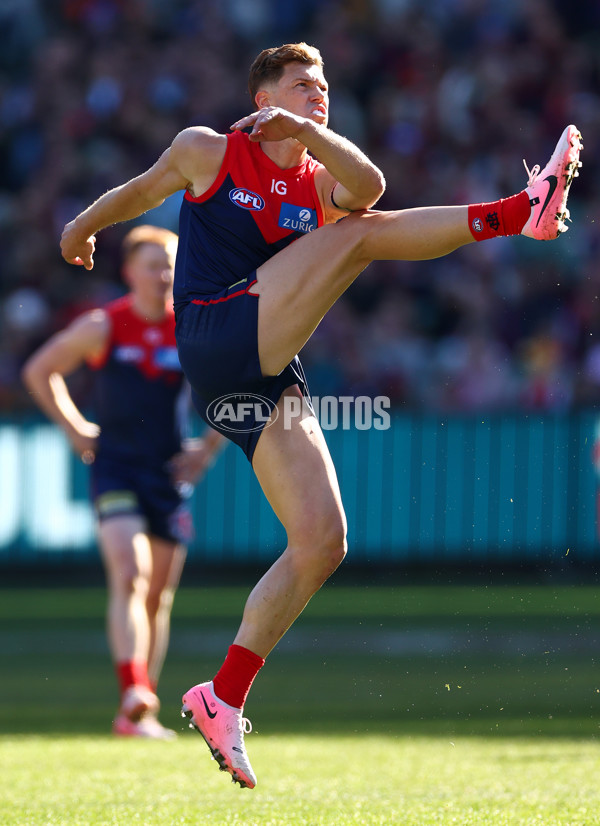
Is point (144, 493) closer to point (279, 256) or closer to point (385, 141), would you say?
point (279, 256)

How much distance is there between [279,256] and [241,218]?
22 centimetres

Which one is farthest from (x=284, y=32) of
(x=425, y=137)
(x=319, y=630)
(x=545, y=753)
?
(x=545, y=753)

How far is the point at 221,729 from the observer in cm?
436

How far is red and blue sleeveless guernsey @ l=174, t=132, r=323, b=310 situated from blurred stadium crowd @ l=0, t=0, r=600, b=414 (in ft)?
28.5

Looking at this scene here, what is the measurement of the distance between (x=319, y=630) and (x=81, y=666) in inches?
93.4

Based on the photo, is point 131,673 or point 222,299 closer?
point 222,299

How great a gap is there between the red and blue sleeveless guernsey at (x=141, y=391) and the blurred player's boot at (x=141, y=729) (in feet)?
4.64

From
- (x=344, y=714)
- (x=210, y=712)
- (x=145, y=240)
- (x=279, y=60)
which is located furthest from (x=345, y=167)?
(x=344, y=714)

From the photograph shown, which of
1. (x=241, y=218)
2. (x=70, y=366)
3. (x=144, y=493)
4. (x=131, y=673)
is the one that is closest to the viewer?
(x=241, y=218)

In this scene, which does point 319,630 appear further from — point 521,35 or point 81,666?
point 521,35

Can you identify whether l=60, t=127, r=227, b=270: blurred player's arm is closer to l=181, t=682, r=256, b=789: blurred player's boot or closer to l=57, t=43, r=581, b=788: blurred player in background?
l=57, t=43, r=581, b=788: blurred player in background

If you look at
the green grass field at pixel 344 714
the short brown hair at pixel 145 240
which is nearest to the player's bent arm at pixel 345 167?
the green grass field at pixel 344 714

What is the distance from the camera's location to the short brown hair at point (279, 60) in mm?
4590

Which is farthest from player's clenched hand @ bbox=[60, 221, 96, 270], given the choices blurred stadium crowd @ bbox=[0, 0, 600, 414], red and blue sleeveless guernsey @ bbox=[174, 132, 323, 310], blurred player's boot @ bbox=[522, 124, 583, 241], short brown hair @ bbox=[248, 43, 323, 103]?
blurred stadium crowd @ bbox=[0, 0, 600, 414]
